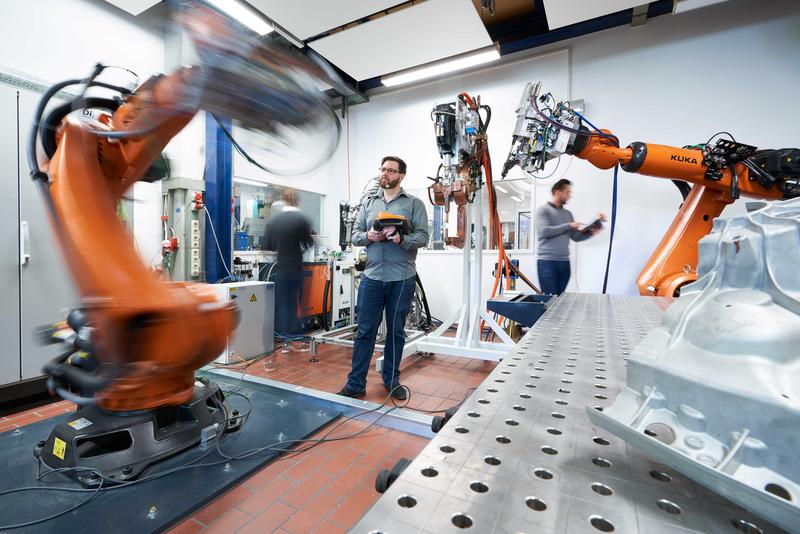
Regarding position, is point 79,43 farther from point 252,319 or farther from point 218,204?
point 252,319

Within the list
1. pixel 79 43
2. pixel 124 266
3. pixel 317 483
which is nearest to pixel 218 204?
pixel 79 43

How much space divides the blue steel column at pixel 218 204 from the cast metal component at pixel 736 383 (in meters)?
4.02

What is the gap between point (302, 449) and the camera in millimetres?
1798

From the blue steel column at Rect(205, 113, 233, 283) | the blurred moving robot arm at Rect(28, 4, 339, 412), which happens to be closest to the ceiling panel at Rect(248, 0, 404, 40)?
the blue steel column at Rect(205, 113, 233, 283)

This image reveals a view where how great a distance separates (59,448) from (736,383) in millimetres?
2138

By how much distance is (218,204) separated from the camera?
3828 mm

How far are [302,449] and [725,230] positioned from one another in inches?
73.2

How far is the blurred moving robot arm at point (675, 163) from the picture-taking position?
2436mm

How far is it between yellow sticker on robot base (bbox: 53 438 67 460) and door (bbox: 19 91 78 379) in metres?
1.27

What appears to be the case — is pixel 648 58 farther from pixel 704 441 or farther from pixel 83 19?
pixel 83 19

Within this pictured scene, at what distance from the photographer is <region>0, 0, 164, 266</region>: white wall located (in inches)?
113

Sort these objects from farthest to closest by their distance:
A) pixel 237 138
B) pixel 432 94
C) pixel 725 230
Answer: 1. pixel 432 94
2. pixel 237 138
3. pixel 725 230

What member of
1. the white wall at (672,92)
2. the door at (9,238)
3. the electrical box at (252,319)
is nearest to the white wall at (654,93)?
the white wall at (672,92)

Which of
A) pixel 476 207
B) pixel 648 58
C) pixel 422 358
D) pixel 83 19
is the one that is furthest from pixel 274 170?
pixel 648 58
